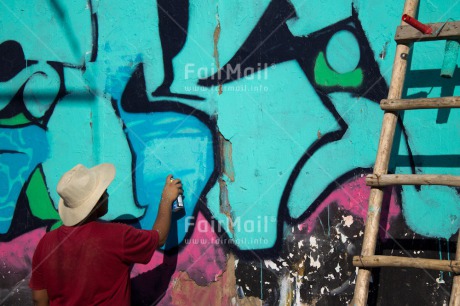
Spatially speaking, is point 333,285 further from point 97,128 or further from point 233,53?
point 97,128

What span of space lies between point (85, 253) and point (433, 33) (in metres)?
2.17

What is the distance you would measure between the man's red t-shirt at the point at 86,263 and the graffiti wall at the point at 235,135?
2.88 feet

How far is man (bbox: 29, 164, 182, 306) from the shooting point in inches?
115

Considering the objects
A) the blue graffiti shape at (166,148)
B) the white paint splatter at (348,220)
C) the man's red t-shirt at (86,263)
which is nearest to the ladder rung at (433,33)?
the white paint splatter at (348,220)

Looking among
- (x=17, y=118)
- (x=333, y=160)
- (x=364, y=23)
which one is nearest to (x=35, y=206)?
(x=17, y=118)

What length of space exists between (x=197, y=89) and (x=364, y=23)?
1.14 m

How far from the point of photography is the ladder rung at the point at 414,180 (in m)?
2.95


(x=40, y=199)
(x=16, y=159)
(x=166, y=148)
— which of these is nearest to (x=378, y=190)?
(x=166, y=148)

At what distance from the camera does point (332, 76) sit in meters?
3.68

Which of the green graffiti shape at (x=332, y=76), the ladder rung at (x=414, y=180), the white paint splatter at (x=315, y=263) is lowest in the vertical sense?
the white paint splatter at (x=315, y=263)

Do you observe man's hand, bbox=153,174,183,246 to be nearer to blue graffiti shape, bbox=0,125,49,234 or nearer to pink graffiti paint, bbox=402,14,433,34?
blue graffiti shape, bbox=0,125,49,234

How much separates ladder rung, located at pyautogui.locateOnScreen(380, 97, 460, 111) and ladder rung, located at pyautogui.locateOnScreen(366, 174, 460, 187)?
1.21 ft

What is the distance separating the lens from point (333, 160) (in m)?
3.69

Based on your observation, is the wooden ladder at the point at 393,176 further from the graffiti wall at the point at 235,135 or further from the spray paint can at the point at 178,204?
the spray paint can at the point at 178,204
